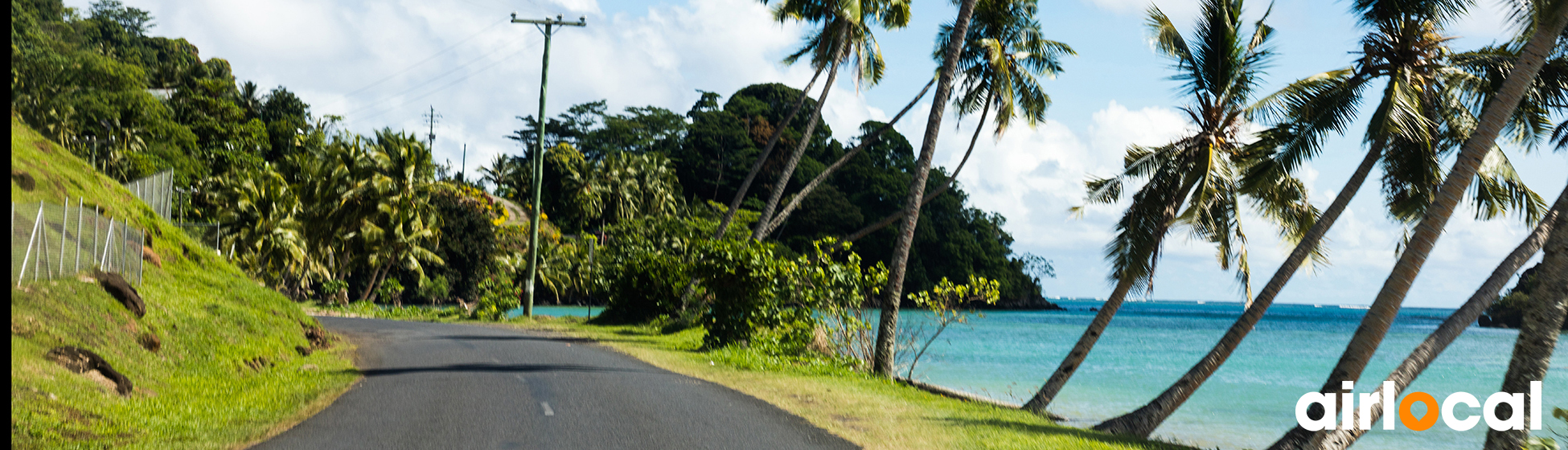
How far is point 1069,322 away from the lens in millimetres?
77938

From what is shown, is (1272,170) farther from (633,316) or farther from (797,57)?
(633,316)

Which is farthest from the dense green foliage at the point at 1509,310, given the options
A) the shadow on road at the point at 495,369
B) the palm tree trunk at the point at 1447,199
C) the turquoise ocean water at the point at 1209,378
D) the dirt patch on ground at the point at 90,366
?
the dirt patch on ground at the point at 90,366

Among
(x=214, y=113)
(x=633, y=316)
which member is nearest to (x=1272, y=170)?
(x=633, y=316)

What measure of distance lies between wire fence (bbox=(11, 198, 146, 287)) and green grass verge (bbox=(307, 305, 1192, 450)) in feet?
28.7

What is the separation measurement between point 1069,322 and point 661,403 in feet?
231

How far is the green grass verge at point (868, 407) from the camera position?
33.0 ft

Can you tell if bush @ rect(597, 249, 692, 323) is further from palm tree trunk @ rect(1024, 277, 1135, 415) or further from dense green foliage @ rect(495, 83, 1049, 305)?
dense green foliage @ rect(495, 83, 1049, 305)

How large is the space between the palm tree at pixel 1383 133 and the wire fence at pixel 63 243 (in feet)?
44.9

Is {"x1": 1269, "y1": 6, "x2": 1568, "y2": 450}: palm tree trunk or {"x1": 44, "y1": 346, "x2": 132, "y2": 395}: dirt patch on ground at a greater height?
{"x1": 1269, "y1": 6, "x2": 1568, "y2": 450}: palm tree trunk

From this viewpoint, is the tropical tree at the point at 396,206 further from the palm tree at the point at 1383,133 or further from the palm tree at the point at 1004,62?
the palm tree at the point at 1383,133

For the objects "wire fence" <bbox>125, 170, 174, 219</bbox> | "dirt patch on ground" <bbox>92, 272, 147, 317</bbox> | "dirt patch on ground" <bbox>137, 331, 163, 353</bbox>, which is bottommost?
"dirt patch on ground" <bbox>137, 331, 163, 353</bbox>

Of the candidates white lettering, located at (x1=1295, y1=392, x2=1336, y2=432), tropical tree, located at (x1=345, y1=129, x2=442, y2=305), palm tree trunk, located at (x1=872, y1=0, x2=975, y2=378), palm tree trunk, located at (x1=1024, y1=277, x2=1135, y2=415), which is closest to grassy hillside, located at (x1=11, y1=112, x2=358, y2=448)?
palm tree trunk, located at (x1=872, y1=0, x2=975, y2=378)

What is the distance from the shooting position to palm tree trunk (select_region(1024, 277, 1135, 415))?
15250mm

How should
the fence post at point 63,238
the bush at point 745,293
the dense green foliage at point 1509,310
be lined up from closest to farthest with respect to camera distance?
the fence post at point 63,238 < the bush at point 745,293 < the dense green foliage at point 1509,310
